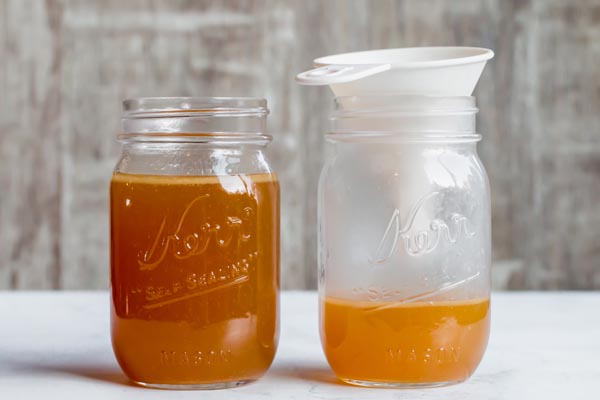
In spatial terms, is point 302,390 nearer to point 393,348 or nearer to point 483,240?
point 393,348

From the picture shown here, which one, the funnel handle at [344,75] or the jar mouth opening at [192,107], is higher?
the funnel handle at [344,75]

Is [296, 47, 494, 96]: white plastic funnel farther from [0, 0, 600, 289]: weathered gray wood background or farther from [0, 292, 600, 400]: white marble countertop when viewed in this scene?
[0, 0, 600, 289]: weathered gray wood background

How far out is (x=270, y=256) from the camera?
3.28 feet

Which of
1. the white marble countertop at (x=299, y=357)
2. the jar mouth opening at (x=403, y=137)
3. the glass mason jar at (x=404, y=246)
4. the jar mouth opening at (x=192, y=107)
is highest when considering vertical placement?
the jar mouth opening at (x=192, y=107)

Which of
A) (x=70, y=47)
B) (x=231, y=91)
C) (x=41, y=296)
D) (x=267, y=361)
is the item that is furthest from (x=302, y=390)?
(x=70, y=47)

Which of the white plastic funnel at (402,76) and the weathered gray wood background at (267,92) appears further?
the weathered gray wood background at (267,92)

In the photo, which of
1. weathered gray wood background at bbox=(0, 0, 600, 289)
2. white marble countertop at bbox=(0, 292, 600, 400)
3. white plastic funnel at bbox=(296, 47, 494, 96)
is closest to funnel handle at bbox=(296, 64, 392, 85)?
white plastic funnel at bbox=(296, 47, 494, 96)

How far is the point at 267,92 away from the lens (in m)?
1.86

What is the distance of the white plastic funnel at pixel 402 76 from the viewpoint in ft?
3.04

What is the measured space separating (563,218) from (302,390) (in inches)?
42.7

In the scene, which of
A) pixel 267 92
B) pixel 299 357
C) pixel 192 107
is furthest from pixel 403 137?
pixel 267 92

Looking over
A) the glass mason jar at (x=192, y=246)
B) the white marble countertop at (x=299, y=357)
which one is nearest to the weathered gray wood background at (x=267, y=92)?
the white marble countertop at (x=299, y=357)

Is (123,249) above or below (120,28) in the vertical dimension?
below

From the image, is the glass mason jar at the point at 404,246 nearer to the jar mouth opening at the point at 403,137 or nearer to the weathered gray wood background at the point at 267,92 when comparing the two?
the jar mouth opening at the point at 403,137
